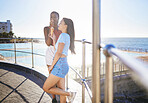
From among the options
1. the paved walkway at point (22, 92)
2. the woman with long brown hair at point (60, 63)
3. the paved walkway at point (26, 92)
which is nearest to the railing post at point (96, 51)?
the woman with long brown hair at point (60, 63)

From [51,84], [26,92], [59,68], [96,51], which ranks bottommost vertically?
[26,92]

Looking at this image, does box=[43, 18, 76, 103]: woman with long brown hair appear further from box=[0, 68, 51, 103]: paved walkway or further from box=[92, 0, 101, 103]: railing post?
box=[92, 0, 101, 103]: railing post

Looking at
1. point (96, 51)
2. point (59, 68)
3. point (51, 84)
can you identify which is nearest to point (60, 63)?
point (59, 68)

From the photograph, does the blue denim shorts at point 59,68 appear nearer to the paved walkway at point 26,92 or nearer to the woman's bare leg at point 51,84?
the woman's bare leg at point 51,84

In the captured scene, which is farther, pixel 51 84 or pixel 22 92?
pixel 22 92

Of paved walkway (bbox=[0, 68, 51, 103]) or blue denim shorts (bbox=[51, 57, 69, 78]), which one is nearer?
blue denim shorts (bbox=[51, 57, 69, 78])

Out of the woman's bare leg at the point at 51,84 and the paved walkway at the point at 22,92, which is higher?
the woman's bare leg at the point at 51,84

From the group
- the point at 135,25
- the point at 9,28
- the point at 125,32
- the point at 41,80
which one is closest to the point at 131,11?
the point at 135,25

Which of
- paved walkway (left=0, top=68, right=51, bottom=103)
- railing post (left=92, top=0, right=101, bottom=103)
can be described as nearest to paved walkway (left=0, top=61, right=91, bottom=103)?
paved walkway (left=0, top=68, right=51, bottom=103)

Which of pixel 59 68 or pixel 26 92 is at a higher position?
pixel 59 68

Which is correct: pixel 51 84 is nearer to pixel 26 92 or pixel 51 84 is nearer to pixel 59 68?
pixel 59 68

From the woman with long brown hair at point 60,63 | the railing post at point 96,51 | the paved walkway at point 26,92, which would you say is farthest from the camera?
the paved walkway at point 26,92

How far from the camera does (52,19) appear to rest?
174cm

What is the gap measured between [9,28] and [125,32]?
46605 mm
